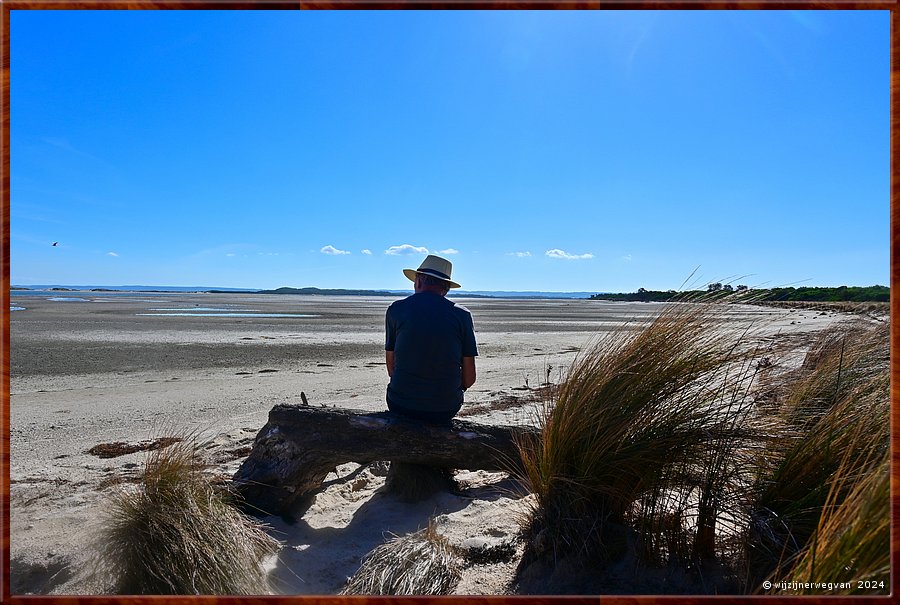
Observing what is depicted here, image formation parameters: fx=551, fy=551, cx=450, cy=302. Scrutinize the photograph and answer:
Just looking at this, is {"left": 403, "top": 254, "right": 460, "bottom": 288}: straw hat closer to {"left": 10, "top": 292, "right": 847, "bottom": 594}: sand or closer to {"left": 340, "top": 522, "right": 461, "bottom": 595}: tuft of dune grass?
{"left": 10, "top": 292, "right": 847, "bottom": 594}: sand

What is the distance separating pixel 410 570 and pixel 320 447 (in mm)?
1490

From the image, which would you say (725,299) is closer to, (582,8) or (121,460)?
(582,8)

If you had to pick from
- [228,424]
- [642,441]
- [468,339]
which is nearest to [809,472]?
[642,441]

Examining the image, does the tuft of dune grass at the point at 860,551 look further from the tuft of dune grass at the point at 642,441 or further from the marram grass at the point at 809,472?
the tuft of dune grass at the point at 642,441

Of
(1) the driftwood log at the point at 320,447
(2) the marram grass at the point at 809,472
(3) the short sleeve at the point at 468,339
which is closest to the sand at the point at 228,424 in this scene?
(1) the driftwood log at the point at 320,447

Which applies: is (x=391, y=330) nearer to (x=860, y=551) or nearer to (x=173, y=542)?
(x=173, y=542)

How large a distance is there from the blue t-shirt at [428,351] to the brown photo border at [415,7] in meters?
2.32

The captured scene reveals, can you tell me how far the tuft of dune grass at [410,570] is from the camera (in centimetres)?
279

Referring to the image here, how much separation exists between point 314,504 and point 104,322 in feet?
84.1

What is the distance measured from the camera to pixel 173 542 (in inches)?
111

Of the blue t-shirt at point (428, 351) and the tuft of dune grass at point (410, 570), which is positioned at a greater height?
the blue t-shirt at point (428, 351)

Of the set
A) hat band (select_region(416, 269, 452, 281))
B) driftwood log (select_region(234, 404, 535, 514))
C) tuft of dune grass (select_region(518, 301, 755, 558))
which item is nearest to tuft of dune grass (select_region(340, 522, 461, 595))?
tuft of dune grass (select_region(518, 301, 755, 558))

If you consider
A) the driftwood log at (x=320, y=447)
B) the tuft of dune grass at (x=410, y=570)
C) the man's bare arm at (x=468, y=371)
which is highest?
the man's bare arm at (x=468, y=371)

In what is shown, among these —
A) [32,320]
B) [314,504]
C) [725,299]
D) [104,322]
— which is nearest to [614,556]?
[725,299]
